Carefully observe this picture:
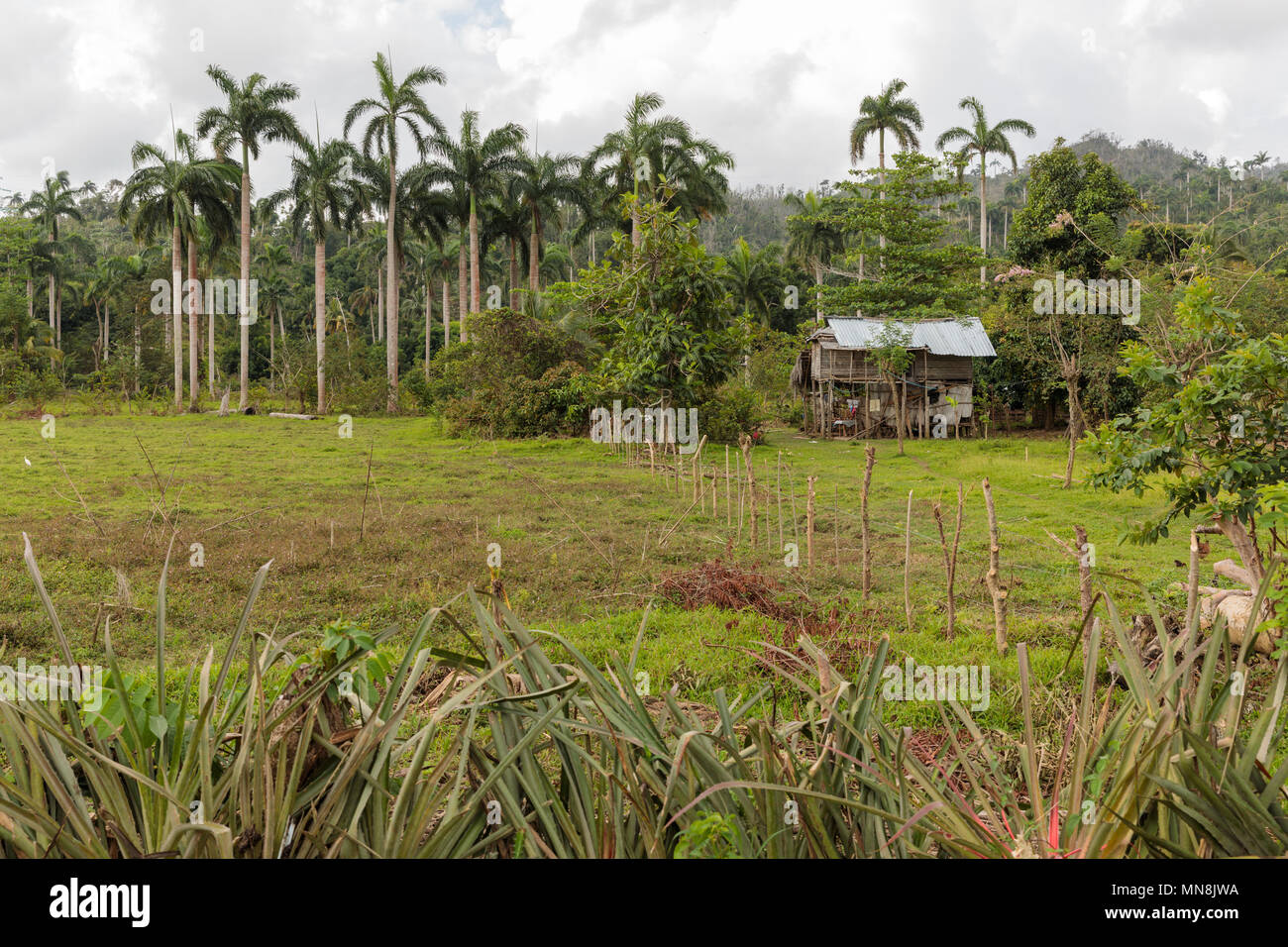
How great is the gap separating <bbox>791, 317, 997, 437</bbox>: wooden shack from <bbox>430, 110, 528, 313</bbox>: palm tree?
48.0ft

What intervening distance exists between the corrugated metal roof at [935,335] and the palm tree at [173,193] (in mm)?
22471

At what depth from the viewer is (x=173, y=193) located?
30594mm

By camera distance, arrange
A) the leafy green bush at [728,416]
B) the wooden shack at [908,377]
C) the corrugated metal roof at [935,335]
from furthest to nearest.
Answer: the wooden shack at [908,377], the corrugated metal roof at [935,335], the leafy green bush at [728,416]

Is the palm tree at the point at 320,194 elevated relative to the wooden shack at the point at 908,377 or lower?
elevated

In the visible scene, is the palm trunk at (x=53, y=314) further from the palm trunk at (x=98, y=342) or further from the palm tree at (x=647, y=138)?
the palm tree at (x=647, y=138)

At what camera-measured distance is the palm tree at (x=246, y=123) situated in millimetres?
30172

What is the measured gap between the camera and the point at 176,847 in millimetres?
1239

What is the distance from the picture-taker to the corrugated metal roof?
26.0 m

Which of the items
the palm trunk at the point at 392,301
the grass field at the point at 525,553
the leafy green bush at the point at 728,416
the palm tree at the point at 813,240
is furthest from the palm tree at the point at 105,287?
the leafy green bush at the point at 728,416

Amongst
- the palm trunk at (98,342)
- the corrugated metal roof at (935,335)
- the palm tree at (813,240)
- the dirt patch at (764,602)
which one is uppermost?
the palm tree at (813,240)

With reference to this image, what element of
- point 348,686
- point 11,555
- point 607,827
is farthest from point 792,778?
point 11,555

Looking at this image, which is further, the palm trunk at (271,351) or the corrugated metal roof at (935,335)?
the palm trunk at (271,351)

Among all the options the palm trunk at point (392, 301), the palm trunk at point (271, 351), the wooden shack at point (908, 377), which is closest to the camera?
the wooden shack at point (908, 377)

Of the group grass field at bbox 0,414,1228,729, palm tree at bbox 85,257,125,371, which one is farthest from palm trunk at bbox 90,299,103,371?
grass field at bbox 0,414,1228,729
